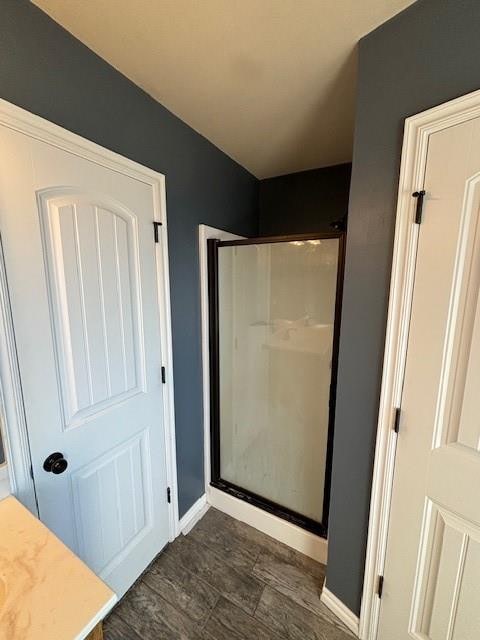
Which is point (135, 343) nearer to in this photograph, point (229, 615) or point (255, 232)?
point (229, 615)

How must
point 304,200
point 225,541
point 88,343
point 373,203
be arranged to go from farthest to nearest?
point 304,200 < point 225,541 < point 88,343 < point 373,203

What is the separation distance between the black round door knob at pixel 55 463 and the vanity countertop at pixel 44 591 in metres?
0.24

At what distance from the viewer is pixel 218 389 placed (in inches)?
73.8

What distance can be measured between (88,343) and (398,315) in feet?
3.83

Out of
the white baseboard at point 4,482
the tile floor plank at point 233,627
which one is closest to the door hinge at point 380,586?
the tile floor plank at point 233,627

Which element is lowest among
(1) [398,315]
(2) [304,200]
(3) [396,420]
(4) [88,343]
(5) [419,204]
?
(3) [396,420]

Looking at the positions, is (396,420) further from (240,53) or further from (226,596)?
(240,53)

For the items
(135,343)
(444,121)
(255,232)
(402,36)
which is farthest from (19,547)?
(255,232)

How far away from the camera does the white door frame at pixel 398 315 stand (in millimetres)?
810

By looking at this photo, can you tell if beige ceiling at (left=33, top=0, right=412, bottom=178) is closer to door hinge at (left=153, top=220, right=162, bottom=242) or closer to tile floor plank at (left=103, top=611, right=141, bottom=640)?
door hinge at (left=153, top=220, right=162, bottom=242)

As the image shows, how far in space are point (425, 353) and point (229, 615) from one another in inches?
58.5

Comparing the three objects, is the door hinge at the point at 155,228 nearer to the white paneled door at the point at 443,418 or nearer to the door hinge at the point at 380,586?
the white paneled door at the point at 443,418

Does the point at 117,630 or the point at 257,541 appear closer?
the point at 117,630

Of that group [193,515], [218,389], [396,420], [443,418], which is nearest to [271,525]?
[193,515]
